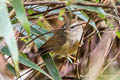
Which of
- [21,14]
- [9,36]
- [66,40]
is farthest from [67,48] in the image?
[9,36]

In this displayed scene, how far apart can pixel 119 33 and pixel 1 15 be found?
82 centimetres

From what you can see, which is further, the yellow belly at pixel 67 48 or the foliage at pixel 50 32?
the yellow belly at pixel 67 48

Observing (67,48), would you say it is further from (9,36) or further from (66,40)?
(9,36)

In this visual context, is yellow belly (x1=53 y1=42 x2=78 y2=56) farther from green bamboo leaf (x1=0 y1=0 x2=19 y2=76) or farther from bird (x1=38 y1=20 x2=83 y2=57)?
green bamboo leaf (x1=0 y1=0 x2=19 y2=76)

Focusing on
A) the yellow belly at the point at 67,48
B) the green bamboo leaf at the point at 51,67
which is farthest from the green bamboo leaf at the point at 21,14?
the yellow belly at the point at 67,48

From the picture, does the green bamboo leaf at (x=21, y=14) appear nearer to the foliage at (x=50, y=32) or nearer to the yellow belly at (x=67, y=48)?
the foliage at (x=50, y=32)

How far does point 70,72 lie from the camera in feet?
6.57

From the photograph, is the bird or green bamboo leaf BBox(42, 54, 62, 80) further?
the bird

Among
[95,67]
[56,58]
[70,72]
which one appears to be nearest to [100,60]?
[95,67]

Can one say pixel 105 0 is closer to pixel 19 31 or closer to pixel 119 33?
pixel 119 33

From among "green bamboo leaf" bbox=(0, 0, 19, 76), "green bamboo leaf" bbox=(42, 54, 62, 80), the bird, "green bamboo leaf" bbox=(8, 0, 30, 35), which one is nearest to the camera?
"green bamboo leaf" bbox=(0, 0, 19, 76)

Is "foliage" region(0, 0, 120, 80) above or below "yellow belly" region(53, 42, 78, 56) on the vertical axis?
above

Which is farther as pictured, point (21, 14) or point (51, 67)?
point (51, 67)

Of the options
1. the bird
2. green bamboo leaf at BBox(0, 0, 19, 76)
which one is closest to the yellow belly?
the bird
